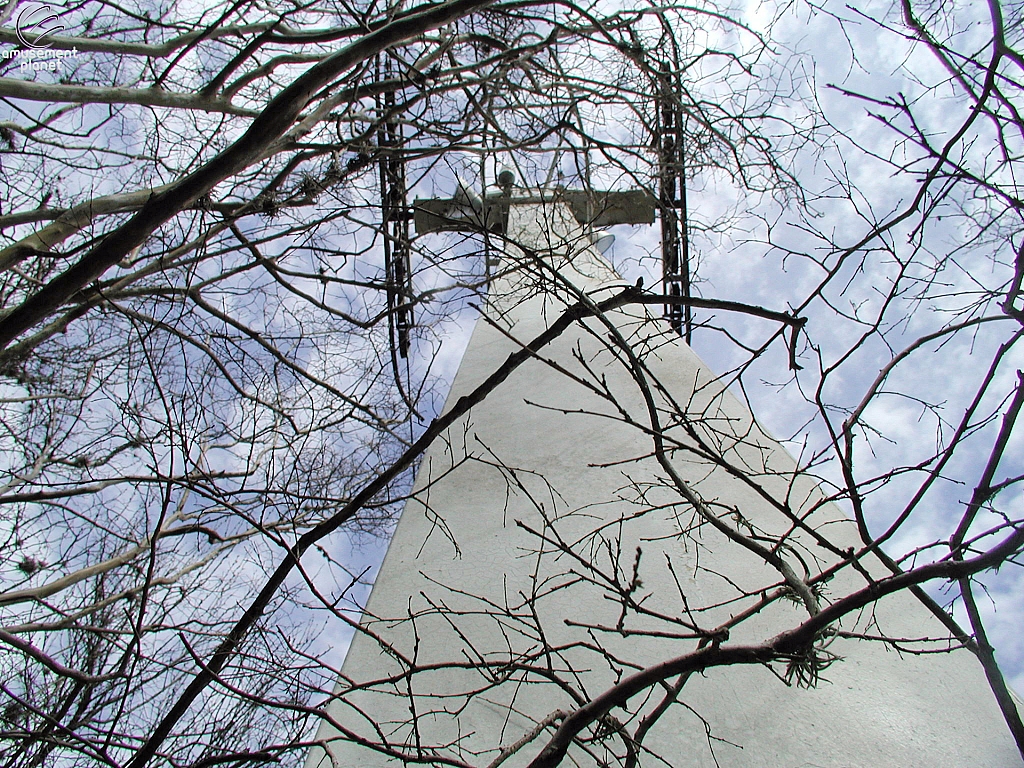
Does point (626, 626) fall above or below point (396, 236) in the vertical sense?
below

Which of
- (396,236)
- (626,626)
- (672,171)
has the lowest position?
(626,626)

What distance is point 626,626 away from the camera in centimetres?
242

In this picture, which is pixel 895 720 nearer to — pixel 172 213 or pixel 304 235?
pixel 172 213

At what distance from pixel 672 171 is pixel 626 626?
3.31 m

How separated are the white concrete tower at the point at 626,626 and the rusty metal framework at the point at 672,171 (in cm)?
147

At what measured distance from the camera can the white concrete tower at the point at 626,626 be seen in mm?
1661

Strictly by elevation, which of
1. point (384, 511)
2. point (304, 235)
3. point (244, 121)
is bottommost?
point (384, 511)

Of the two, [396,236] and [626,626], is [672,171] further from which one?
[626,626]

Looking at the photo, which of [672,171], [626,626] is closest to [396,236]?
[672,171]

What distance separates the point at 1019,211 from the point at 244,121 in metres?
3.97

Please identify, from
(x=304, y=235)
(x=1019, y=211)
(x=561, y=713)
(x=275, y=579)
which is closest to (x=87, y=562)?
(x=304, y=235)

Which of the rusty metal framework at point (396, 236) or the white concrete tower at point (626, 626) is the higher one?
the rusty metal framework at point (396, 236)

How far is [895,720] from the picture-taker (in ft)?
5.92

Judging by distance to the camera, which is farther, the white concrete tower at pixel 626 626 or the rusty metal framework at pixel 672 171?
the rusty metal framework at pixel 672 171
